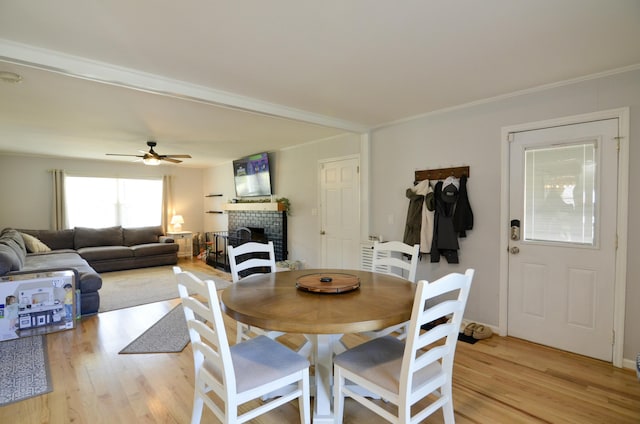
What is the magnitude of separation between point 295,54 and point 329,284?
1584 millimetres

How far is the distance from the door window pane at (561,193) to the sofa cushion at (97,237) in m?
7.34

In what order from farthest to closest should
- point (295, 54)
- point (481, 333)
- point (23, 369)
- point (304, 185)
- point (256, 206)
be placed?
point (256, 206) < point (304, 185) < point (481, 333) < point (23, 369) < point (295, 54)

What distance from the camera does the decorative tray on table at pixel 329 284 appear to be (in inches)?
74.8

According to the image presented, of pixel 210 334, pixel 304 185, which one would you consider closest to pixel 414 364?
pixel 210 334

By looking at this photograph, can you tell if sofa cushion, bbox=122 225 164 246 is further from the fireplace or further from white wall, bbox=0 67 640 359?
white wall, bbox=0 67 640 359

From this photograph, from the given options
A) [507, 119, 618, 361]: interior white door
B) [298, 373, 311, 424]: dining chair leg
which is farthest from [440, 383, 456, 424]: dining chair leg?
[507, 119, 618, 361]: interior white door

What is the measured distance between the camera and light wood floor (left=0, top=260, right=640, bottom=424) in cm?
194

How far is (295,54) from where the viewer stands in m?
2.19

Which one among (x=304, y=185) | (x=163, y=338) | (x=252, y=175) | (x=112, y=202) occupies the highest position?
(x=252, y=175)

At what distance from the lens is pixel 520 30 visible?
190 cm

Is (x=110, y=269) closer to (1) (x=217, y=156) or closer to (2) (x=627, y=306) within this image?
(1) (x=217, y=156)

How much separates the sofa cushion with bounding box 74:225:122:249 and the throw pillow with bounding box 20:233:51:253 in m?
0.63

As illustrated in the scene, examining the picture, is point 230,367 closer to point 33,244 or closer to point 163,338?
point 163,338

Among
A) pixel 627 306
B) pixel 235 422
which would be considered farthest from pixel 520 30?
pixel 235 422
